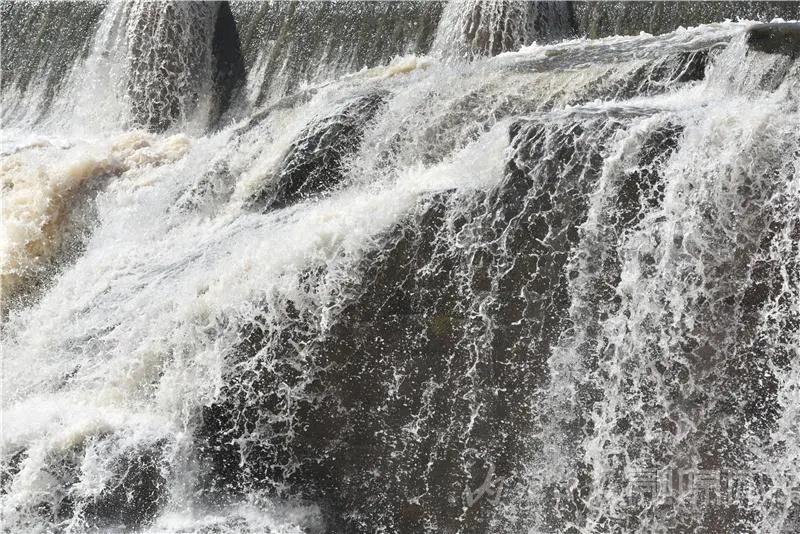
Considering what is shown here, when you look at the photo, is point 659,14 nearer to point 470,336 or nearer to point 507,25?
point 507,25

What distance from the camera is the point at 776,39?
618cm

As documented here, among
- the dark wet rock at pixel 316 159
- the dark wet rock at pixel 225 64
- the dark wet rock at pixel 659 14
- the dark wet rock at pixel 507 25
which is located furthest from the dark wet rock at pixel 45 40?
the dark wet rock at pixel 659 14

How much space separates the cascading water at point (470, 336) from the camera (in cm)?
478

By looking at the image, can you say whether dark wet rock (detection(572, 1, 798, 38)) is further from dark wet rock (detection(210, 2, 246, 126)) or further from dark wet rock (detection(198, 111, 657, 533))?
dark wet rock (detection(198, 111, 657, 533))

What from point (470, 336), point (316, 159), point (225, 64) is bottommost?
point (470, 336)

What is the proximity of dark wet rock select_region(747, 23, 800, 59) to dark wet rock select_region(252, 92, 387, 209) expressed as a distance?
2688 millimetres

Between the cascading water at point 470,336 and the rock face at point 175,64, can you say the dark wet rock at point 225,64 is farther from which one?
the cascading water at point 470,336

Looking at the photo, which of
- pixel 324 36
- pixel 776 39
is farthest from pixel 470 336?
pixel 324 36

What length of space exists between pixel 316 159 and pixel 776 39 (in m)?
3.20

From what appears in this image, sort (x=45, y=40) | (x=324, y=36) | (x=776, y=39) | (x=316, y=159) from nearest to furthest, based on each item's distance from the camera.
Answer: (x=776, y=39) → (x=316, y=159) → (x=324, y=36) → (x=45, y=40)

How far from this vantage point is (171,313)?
234 inches

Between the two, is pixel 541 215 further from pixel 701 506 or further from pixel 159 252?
pixel 159 252

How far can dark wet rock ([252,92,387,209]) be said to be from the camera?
6922 millimetres

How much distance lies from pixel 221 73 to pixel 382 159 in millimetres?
4420
